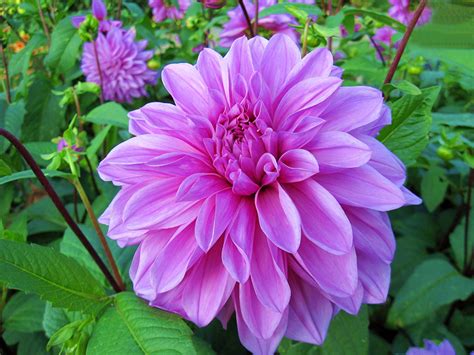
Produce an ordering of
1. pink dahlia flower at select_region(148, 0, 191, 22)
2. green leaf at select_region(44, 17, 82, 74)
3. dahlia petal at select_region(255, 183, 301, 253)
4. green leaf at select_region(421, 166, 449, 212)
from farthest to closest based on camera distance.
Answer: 1. pink dahlia flower at select_region(148, 0, 191, 22)
2. green leaf at select_region(44, 17, 82, 74)
3. green leaf at select_region(421, 166, 449, 212)
4. dahlia petal at select_region(255, 183, 301, 253)

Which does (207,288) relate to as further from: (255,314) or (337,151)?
(337,151)

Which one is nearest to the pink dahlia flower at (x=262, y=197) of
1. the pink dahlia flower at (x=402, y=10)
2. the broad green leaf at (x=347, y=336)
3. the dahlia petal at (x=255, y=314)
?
the dahlia petal at (x=255, y=314)

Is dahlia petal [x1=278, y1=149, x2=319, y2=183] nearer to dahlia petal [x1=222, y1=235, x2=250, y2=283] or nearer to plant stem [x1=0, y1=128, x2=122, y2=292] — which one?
dahlia petal [x1=222, y1=235, x2=250, y2=283]

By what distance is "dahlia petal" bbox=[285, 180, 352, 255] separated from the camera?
1.26ft

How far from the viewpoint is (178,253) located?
42 centimetres

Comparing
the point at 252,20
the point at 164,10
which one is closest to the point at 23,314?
the point at 252,20

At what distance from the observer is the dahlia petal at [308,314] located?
17.0 inches

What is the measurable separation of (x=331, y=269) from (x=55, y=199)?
1.21ft

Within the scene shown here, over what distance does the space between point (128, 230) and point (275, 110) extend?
0.19 metres

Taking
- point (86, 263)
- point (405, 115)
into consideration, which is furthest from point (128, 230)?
point (405, 115)

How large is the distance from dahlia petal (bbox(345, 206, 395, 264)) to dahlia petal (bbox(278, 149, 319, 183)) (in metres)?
0.07

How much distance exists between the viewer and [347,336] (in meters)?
0.53

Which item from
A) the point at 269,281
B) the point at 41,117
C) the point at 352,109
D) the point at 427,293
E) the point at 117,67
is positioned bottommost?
the point at 427,293

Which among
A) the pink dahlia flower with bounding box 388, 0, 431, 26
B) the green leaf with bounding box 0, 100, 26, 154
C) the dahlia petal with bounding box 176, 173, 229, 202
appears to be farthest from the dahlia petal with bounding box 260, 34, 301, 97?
the pink dahlia flower with bounding box 388, 0, 431, 26
